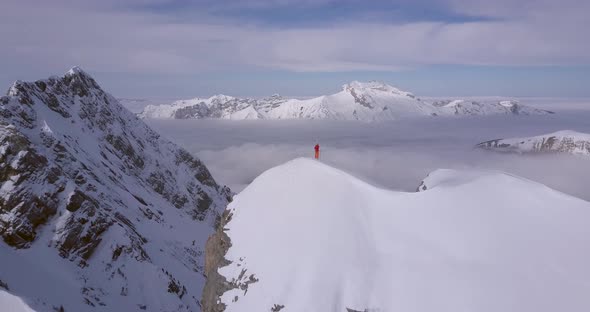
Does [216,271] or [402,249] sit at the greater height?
[402,249]

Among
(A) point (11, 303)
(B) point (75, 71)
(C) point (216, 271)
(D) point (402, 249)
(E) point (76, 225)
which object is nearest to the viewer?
(D) point (402, 249)

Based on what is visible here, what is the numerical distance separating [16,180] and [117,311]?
35593 millimetres

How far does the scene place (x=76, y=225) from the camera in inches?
3282

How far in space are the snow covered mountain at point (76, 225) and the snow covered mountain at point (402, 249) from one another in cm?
4776

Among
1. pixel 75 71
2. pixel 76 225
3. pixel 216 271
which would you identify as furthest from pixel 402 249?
pixel 75 71

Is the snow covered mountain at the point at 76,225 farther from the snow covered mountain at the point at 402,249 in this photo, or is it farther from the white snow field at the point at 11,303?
the snow covered mountain at the point at 402,249

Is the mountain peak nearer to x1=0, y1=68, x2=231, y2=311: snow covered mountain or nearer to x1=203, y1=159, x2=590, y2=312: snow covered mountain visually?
x1=0, y1=68, x2=231, y2=311: snow covered mountain

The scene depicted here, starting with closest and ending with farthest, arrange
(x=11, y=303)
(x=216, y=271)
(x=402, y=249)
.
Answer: (x=402, y=249) < (x=216, y=271) < (x=11, y=303)

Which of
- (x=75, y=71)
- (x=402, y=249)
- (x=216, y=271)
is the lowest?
(x=216, y=271)

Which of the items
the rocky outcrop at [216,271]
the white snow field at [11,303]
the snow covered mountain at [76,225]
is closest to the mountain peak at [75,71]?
the snow covered mountain at [76,225]

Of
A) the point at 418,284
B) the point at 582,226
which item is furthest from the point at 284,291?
the point at 582,226

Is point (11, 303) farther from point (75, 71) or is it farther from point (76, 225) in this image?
point (75, 71)

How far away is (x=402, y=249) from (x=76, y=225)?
280 feet

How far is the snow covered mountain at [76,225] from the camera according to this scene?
70500mm
